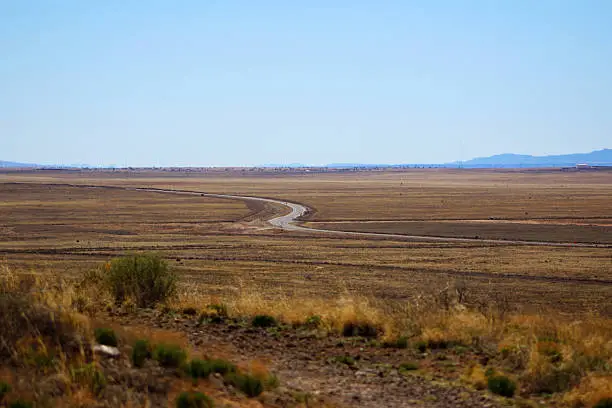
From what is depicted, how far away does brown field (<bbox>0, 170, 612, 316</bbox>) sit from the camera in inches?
1242

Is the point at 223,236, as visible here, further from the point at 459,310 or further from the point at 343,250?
the point at 459,310

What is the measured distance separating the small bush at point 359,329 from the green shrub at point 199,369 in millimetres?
3792

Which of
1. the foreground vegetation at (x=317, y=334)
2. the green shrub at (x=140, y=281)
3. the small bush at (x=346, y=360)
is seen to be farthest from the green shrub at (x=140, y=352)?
the green shrub at (x=140, y=281)

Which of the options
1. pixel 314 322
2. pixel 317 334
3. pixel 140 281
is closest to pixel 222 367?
pixel 317 334

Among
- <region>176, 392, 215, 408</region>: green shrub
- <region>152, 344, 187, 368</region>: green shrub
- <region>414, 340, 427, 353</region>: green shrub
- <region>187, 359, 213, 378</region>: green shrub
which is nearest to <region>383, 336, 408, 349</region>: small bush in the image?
<region>414, 340, 427, 353</region>: green shrub

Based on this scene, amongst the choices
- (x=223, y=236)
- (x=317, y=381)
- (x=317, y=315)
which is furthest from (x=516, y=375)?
(x=223, y=236)

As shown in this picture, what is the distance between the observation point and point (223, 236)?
59.1 meters

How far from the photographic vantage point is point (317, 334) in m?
12.3

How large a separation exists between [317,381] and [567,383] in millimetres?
3399

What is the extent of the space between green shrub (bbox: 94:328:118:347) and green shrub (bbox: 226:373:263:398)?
164 cm

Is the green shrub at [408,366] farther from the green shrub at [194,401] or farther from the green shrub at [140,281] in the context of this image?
the green shrub at [140,281]

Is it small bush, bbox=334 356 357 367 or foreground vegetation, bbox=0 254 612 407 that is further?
small bush, bbox=334 356 357 367

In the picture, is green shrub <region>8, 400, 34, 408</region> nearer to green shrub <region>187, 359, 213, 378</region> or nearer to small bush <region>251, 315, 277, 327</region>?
green shrub <region>187, 359, 213, 378</region>

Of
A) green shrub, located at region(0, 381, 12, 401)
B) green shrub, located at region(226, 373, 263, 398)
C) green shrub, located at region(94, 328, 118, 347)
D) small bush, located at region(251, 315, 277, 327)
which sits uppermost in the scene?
green shrub, located at region(94, 328, 118, 347)
